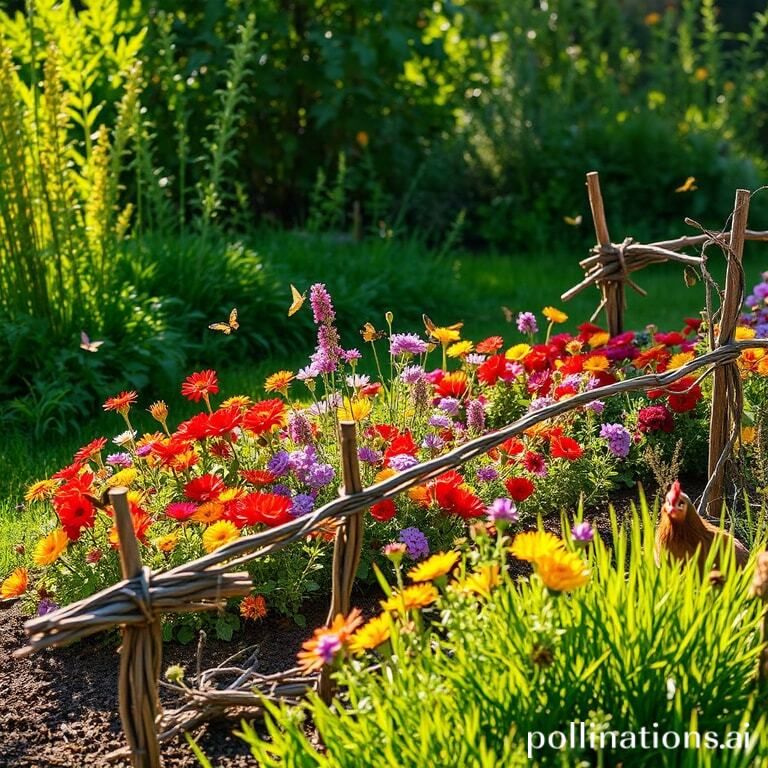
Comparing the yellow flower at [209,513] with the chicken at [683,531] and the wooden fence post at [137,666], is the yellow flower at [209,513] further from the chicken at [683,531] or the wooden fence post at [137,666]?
the chicken at [683,531]

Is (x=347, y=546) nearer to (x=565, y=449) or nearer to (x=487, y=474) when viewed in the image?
(x=487, y=474)

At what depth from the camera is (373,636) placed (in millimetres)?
1745

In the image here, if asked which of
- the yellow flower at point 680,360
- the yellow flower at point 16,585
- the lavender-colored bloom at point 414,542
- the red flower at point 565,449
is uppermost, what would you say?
the yellow flower at point 680,360

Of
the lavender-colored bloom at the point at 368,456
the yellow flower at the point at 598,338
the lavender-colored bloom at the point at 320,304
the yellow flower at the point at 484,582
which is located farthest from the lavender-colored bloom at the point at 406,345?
the yellow flower at the point at 484,582

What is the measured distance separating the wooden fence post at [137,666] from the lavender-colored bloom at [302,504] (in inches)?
33.4

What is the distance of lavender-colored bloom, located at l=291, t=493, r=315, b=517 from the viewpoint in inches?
103

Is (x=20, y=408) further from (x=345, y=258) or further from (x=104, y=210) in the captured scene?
(x=345, y=258)

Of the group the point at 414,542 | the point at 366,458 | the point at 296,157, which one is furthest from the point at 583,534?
the point at 296,157

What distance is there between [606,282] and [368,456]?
3.48ft

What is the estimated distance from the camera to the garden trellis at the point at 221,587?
1698 mm

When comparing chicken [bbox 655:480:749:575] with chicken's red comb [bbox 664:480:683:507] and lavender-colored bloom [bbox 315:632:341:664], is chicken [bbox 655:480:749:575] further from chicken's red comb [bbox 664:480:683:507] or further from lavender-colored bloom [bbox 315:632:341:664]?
lavender-colored bloom [bbox 315:632:341:664]

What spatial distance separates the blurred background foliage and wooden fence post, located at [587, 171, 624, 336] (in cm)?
189

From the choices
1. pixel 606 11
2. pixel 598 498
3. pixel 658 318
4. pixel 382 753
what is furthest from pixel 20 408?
pixel 606 11

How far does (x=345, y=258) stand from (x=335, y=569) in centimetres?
425
